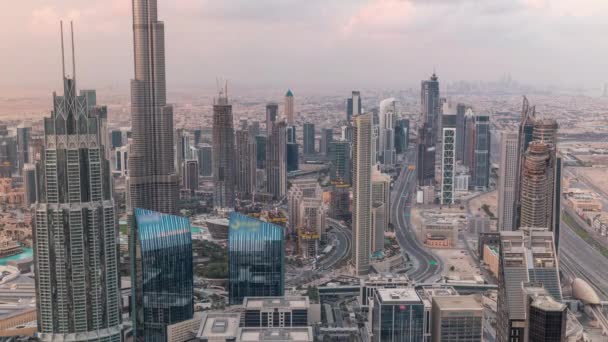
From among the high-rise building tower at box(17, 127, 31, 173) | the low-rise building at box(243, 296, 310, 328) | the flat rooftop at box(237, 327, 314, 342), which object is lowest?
the low-rise building at box(243, 296, 310, 328)

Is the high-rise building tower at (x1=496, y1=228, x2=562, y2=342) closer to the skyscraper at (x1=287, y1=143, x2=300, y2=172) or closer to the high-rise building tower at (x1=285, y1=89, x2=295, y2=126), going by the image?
the high-rise building tower at (x1=285, y1=89, x2=295, y2=126)

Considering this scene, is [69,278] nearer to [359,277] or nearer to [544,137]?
[359,277]

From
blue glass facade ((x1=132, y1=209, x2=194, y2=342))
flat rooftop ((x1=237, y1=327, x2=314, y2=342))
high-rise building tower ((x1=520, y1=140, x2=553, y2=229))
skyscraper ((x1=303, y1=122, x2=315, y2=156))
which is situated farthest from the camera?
skyscraper ((x1=303, y1=122, x2=315, y2=156))

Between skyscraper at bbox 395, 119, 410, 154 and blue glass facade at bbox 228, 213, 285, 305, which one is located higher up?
skyscraper at bbox 395, 119, 410, 154

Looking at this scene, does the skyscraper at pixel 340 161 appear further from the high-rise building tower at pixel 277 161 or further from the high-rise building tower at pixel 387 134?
the high-rise building tower at pixel 387 134

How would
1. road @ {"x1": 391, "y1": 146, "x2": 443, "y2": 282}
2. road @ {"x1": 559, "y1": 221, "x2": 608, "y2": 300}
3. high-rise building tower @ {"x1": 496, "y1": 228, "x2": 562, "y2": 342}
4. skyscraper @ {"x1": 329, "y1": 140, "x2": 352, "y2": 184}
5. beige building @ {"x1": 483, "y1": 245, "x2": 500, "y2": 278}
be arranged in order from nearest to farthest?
high-rise building tower @ {"x1": 496, "y1": 228, "x2": 562, "y2": 342} < road @ {"x1": 559, "y1": 221, "x2": 608, "y2": 300} < beige building @ {"x1": 483, "y1": 245, "x2": 500, "y2": 278} < road @ {"x1": 391, "y1": 146, "x2": 443, "y2": 282} < skyscraper @ {"x1": 329, "y1": 140, "x2": 352, "y2": 184}

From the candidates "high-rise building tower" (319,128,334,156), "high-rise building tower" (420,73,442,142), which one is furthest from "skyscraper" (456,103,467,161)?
"high-rise building tower" (319,128,334,156)
